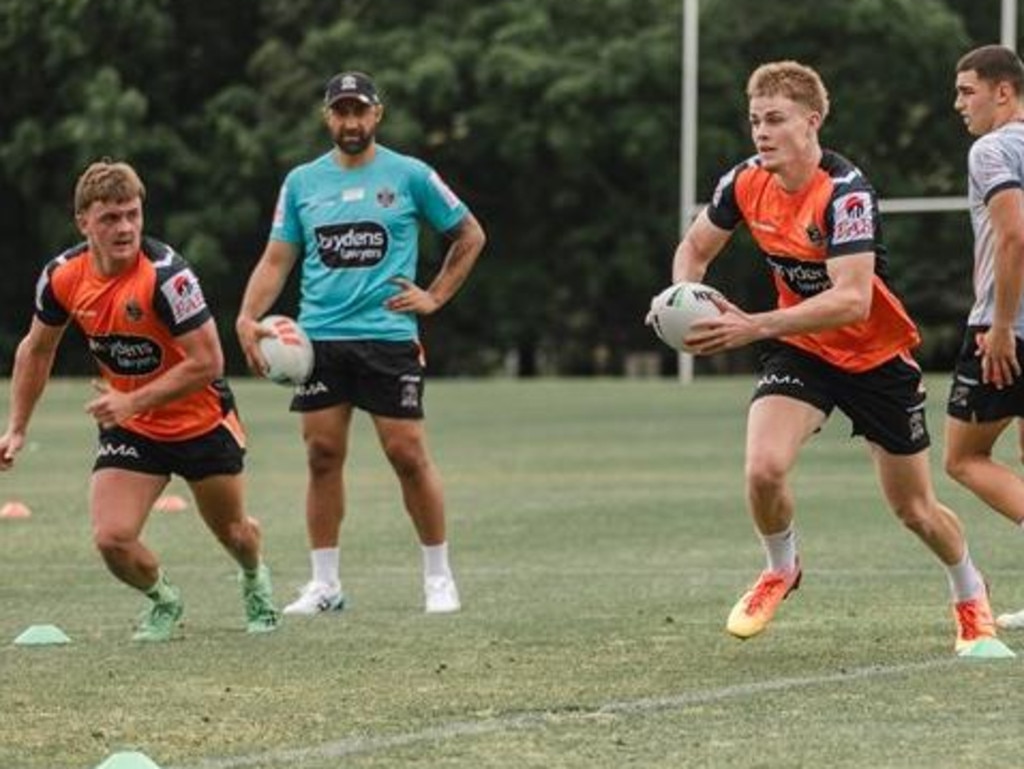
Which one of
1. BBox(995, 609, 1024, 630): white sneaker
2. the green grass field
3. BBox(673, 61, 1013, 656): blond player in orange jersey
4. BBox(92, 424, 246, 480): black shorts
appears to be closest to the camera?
the green grass field

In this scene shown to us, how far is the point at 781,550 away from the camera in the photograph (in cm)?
930

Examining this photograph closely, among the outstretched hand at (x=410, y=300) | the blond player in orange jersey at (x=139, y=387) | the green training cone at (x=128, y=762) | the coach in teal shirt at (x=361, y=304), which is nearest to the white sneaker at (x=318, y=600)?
the coach in teal shirt at (x=361, y=304)

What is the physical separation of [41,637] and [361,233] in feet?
7.28

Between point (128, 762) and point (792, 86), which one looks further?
point (792, 86)

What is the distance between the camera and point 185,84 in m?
49.2

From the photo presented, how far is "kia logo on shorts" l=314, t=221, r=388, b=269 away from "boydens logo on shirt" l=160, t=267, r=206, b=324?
62.3 inches

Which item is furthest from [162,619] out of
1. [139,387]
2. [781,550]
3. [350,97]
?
[350,97]

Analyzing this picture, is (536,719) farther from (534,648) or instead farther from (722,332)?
(534,648)

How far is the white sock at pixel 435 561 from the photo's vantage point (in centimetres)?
1100

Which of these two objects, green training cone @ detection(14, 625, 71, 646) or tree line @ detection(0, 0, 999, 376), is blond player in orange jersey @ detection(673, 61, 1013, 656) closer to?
green training cone @ detection(14, 625, 71, 646)

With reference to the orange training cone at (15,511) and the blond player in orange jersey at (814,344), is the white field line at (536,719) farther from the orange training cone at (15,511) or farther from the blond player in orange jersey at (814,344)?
the orange training cone at (15,511)

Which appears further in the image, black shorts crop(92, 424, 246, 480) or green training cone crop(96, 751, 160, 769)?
black shorts crop(92, 424, 246, 480)

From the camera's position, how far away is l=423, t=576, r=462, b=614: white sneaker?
10.8 meters

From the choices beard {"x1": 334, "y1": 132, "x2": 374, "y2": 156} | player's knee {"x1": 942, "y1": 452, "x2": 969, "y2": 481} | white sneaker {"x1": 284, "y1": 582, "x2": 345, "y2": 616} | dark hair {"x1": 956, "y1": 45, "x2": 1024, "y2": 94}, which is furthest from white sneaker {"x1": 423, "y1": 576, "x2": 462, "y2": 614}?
dark hair {"x1": 956, "y1": 45, "x2": 1024, "y2": 94}
